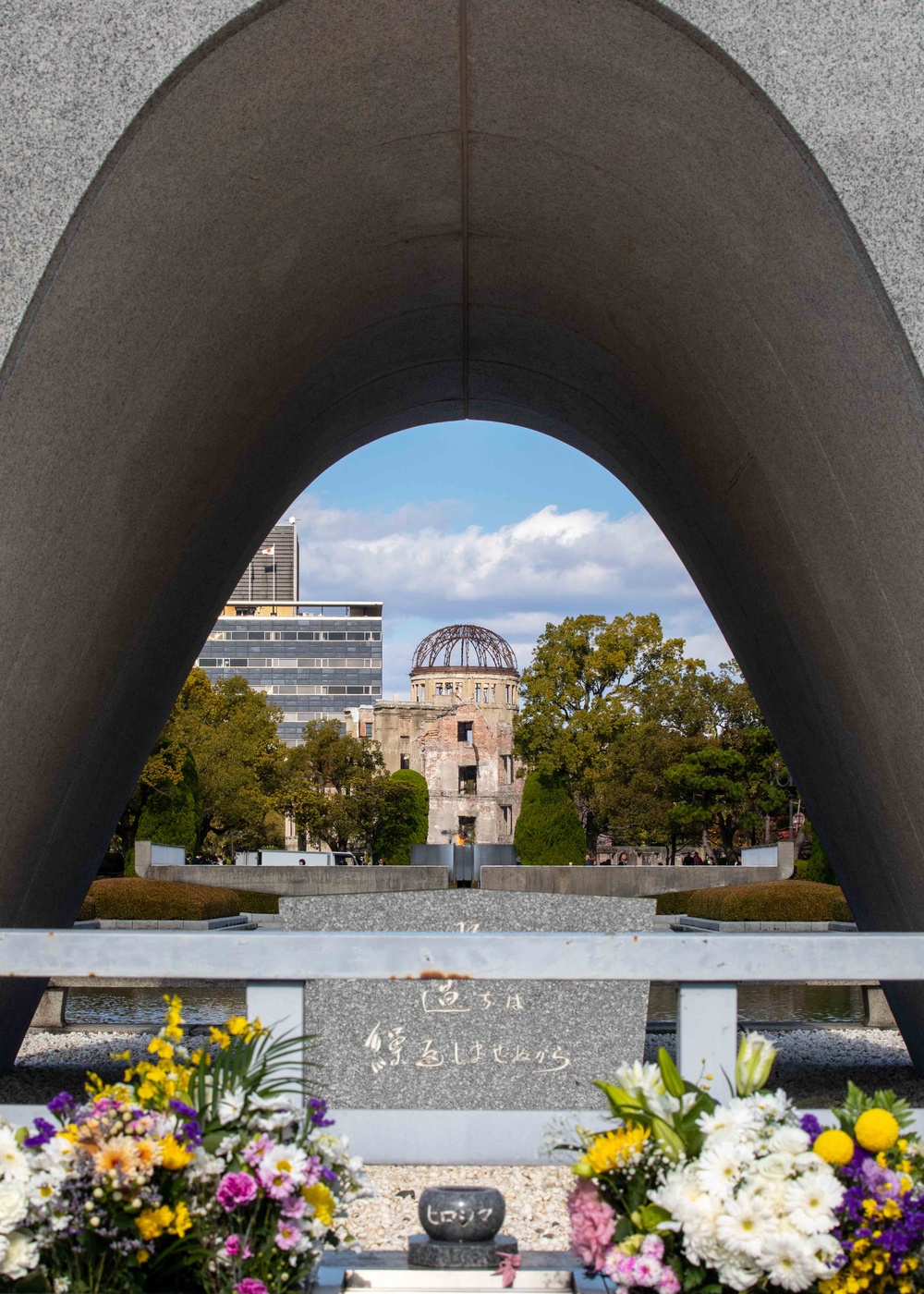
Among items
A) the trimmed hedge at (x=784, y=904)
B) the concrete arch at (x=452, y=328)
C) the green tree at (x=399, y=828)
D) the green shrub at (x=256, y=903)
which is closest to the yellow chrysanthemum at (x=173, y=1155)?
the concrete arch at (x=452, y=328)

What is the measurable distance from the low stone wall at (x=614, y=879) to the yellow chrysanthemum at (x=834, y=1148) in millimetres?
26776

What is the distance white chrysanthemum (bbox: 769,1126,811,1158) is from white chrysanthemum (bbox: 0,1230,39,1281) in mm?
1493

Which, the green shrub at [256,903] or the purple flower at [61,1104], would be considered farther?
the green shrub at [256,903]

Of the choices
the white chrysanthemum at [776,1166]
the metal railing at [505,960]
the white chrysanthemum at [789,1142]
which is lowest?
the white chrysanthemum at [776,1166]

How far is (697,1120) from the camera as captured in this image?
2629 millimetres

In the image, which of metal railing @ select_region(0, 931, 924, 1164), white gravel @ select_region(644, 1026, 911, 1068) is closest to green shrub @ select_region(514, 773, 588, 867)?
white gravel @ select_region(644, 1026, 911, 1068)

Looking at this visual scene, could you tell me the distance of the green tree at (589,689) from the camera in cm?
3831

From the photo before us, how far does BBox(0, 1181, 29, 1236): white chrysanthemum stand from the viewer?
8.02 ft

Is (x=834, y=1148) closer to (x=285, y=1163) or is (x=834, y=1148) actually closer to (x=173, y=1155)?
(x=285, y=1163)

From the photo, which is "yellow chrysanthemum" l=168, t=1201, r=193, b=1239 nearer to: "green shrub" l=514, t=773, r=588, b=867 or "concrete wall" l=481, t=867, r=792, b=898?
"concrete wall" l=481, t=867, r=792, b=898

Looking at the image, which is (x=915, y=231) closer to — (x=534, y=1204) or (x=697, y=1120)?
(x=697, y=1120)

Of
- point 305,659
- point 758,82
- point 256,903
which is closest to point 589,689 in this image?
point 256,903

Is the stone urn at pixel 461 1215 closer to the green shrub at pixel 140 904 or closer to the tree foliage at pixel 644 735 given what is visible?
the green shrub at pixel 140 904

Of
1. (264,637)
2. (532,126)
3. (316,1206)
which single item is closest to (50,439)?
(532,126)
